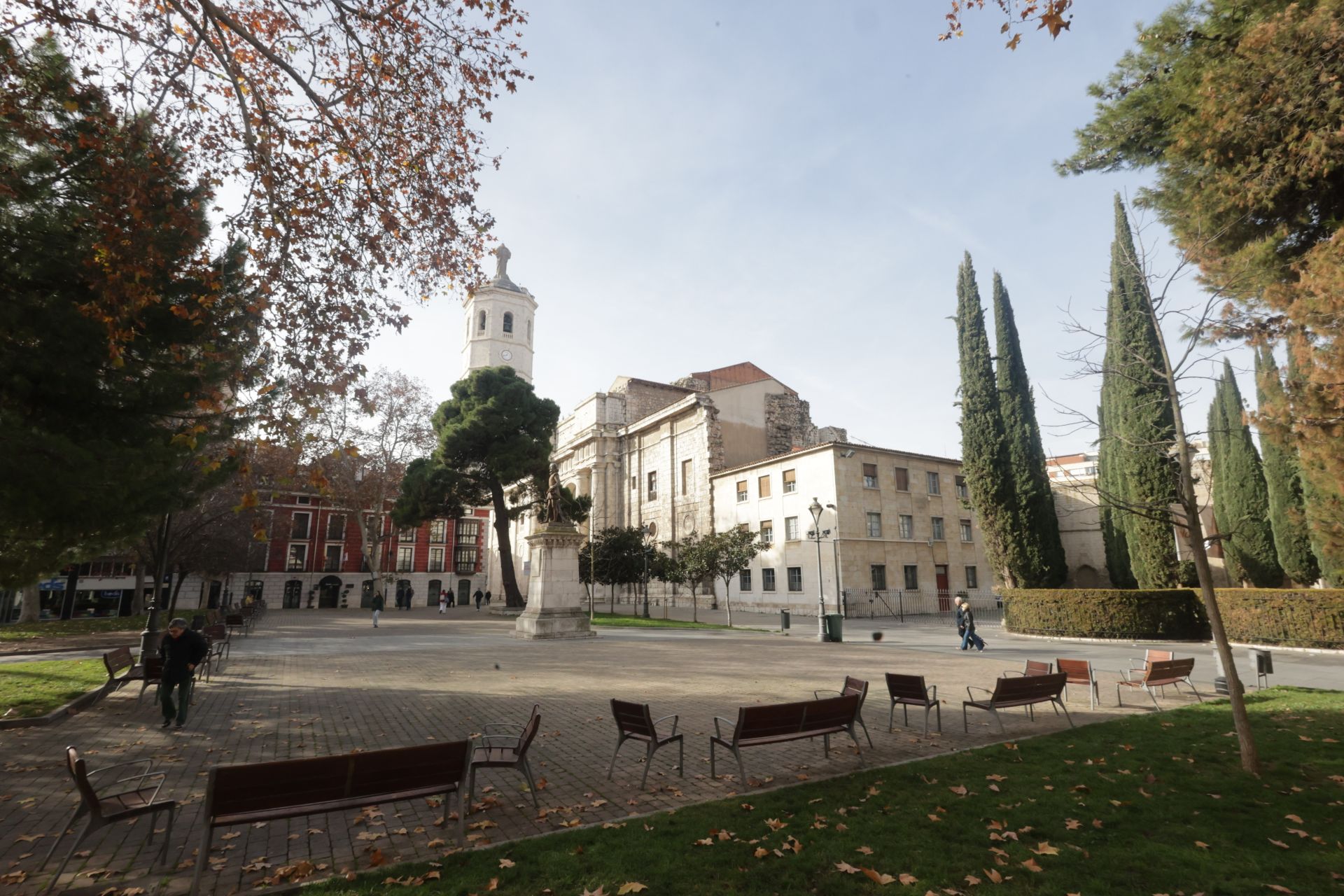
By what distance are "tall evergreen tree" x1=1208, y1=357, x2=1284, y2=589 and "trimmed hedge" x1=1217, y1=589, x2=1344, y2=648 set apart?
10.3 m

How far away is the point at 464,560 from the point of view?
64.1 m

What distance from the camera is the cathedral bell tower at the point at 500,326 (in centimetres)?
6391

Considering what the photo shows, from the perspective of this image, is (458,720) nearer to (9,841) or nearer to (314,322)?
(9,841)

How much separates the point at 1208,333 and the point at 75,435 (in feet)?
61.2

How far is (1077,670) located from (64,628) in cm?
3436

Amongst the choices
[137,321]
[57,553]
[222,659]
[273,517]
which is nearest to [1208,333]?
[137,321]

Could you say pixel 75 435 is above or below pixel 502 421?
below

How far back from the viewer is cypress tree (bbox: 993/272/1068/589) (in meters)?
23.7

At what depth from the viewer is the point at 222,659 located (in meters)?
16.1

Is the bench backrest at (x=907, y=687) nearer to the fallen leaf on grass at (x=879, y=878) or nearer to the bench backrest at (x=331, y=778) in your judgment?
the fallen leaf on grass at (x=879, y=878)

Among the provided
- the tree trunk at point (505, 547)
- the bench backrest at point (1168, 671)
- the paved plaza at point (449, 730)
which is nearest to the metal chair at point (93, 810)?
the paved plaza at point (449, 730)

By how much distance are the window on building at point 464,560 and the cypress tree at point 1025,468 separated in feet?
170

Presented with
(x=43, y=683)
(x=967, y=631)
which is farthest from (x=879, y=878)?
(x=967, y=631)

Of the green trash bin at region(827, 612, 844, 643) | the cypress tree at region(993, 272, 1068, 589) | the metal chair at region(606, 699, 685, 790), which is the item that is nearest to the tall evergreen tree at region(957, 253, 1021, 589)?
the cypress tree at region(993, 272, 1068, 589)
